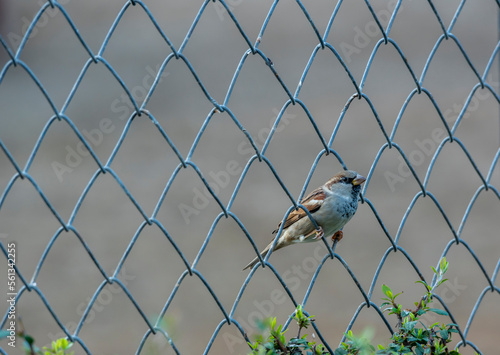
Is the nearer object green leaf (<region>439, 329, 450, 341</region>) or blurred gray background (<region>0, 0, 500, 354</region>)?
green leaf (<region>439, 329, 450, 341</region>)

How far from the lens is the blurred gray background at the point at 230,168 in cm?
429

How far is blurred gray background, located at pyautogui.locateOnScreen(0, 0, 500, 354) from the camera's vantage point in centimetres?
429

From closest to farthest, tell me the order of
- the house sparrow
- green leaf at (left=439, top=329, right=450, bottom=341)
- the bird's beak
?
green leaf at (left=439, top=329, right=450, bottom=341), the bird's beak, the house sparrow

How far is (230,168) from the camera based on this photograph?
234 inches

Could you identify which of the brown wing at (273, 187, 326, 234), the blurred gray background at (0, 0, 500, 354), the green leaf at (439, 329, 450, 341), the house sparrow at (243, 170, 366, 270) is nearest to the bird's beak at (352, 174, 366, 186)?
the house sparrow at (243, 170, 366, 270)

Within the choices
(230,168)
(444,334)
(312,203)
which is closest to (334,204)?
(312,203)

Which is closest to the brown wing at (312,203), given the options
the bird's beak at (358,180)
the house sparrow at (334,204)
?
the house sparrow at (334,204)

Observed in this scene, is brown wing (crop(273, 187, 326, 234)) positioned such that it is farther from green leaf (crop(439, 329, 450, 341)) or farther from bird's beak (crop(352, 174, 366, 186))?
green leaf (crop(439, 329, 450, 341))

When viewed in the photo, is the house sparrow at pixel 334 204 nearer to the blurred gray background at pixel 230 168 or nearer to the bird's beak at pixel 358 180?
the bird's beak at pixel 358 180

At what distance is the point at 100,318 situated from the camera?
4191 mm

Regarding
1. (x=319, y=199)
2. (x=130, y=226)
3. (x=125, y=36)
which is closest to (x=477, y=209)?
(x=130, y=226)

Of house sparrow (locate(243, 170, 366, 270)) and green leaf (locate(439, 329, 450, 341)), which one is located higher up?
house sparrow (locate(243, 170, 366, 270))

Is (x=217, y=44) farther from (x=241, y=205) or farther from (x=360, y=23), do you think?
(x=241, y=205)

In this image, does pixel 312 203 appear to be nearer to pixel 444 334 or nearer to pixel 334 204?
pixel 334 204
